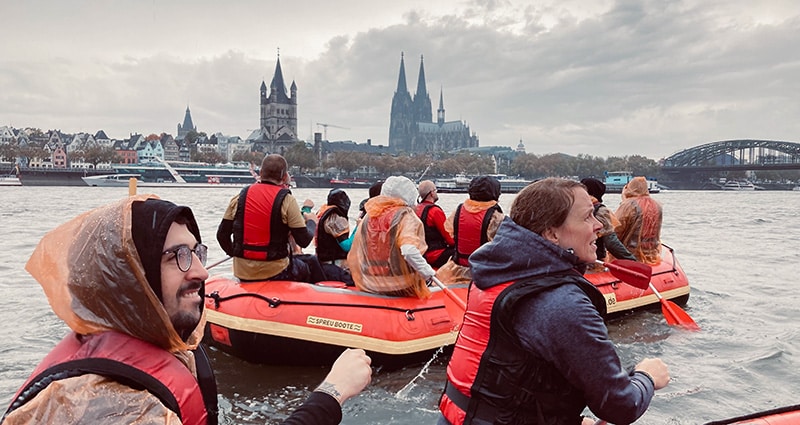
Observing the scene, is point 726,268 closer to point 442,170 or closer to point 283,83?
point 442,170

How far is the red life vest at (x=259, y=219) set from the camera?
6.29 meters

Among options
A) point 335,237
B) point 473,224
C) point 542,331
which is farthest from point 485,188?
point 542,331

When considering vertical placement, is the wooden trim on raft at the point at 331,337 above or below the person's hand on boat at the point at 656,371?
below

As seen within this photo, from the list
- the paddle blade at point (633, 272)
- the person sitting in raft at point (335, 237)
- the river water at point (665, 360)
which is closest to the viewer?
the paddle blade at point (633, 272)

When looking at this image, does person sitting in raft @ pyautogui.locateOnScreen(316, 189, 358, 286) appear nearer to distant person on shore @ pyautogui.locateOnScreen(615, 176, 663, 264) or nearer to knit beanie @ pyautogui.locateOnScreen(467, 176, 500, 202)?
knit beanie @ pyautogui.locateOnScreen(467, 176, 500, 202)

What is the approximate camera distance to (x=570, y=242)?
2311mm

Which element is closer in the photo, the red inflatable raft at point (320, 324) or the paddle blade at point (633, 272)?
the paddle blade at point (633, 272)

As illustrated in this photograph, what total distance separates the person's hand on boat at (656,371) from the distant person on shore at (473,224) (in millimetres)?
4701

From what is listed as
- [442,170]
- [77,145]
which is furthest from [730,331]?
[77,145]

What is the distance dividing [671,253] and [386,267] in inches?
255

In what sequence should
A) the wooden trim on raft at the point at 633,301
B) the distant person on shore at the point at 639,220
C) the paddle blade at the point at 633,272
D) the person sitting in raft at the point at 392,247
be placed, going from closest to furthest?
the paddle blade at the point at 633,272
the person sitting in raft at the point at 392,247
the wooden trim on raft at the point at 633,301
the distant person on shore at the point at 639,220

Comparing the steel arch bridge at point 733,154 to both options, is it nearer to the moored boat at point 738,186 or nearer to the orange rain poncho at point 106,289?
the moored boat at point 738,186

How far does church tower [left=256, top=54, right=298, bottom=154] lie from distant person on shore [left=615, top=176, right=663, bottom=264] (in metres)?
137

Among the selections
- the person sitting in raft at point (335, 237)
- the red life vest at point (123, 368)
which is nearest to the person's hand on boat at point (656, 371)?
the red life vest at point (123, 368)
